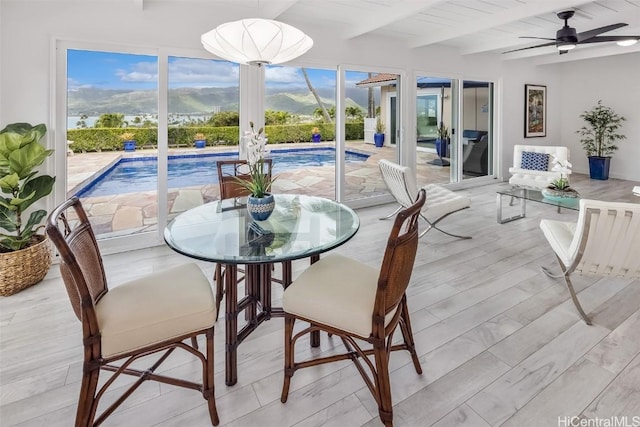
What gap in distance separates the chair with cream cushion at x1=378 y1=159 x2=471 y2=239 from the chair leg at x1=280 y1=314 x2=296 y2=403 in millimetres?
2496

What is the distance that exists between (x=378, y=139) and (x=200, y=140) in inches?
112

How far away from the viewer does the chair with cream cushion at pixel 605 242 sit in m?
2.14

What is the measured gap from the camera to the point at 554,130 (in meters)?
8.38

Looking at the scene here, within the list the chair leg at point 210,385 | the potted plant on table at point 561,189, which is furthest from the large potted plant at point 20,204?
the potted plant on table at point 561,189

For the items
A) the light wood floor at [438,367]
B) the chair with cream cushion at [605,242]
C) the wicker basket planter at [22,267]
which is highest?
the chair with cream cushion at [605,242]

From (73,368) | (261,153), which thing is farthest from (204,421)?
(261,153)

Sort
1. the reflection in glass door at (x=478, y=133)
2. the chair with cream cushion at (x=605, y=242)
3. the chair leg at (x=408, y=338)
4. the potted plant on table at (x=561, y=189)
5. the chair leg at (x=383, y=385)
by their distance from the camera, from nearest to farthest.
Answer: the chair leg at (x=383, y=385) < the chair leg at (x=408, y=338) < the chair with cream cushion at (x=605, y=242) < the potted plant on table at (x=561, y=189) < the reflection in glass door at (x=478, y=133)

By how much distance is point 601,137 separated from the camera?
7645 mm

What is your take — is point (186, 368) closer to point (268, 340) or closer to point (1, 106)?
point (268, 340)

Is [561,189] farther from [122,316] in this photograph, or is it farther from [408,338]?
[122,316]

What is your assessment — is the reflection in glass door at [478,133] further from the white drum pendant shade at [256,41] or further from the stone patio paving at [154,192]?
the white drum pendant shade at [256,41]

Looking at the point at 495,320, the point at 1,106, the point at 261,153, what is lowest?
the point at 495,320

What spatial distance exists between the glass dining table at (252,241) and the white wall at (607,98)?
817 cm

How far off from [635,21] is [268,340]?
18.6 ft
